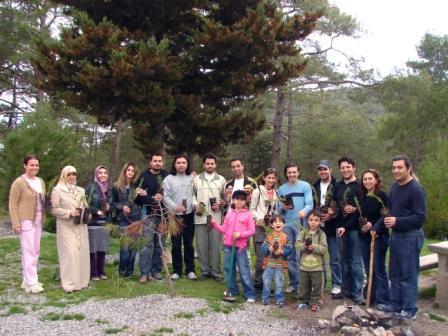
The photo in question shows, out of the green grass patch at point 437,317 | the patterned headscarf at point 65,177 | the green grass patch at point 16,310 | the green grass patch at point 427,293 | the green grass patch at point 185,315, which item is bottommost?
the green grass patch at point 437,317

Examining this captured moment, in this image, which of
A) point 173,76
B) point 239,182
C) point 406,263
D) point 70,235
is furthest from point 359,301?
point 173,76

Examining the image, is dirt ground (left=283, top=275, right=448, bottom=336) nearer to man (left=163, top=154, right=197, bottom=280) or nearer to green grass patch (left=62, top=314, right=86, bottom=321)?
man (left=163, top=154, right=197, bottom=280)

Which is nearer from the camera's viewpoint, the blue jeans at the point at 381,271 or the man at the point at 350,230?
the blue jeans at the point at 381,271

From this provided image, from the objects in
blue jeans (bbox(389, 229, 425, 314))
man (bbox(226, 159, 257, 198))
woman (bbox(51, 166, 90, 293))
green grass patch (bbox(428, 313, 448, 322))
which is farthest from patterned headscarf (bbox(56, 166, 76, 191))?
green grass patch (bbox(428, 313, 448, 322))

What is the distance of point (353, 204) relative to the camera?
5746 millimetres

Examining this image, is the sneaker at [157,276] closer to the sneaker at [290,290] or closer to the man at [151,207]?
the man at [151,207]

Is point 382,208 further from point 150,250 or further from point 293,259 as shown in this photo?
point 150,250

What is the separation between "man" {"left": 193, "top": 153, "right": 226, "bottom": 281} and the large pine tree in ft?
8.47

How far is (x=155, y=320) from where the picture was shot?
16.7ft

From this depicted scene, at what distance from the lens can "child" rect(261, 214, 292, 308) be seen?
5684 millimetres

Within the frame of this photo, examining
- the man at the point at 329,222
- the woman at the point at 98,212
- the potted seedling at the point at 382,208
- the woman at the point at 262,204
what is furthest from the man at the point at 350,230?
the woman at the point at 98,212

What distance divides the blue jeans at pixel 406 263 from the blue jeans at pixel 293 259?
4.16 feet

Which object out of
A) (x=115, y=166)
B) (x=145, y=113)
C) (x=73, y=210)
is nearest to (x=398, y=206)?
(x=73, y=210)

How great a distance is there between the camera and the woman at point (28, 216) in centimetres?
609
